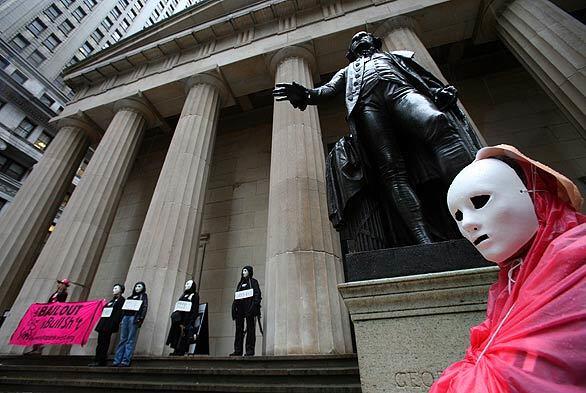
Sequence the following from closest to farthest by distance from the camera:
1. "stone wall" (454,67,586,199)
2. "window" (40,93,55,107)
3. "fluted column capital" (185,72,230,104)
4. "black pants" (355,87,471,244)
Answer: "black pants" (355,87,471,244), "stone wall" (454,67,586,199), "fluted column capital" (185,72,230,104), "window" (40,93,55,107)

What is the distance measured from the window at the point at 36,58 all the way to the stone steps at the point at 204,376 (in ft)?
118

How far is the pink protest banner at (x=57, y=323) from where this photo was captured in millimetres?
6434

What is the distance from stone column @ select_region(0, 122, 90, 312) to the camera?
9805 millimetres

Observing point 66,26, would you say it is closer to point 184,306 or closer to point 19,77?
point 19,77

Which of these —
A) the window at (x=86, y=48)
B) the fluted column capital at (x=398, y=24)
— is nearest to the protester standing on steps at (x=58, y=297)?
the fluted column capital at (x=398, y=24)

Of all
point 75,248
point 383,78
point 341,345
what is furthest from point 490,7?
point 75,248

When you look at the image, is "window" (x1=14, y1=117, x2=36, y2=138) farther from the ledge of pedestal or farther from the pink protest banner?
the ledge of pedestal

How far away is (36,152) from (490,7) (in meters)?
33.4

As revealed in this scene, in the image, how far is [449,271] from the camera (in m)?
2.05

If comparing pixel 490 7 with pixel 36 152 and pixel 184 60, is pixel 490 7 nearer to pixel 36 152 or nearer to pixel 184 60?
pixel 184 60

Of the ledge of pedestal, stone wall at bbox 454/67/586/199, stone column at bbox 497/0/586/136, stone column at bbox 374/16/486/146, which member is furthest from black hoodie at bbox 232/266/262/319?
stone wall at bbox 454/67/586/199

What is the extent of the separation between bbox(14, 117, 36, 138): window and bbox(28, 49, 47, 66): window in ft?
25.7

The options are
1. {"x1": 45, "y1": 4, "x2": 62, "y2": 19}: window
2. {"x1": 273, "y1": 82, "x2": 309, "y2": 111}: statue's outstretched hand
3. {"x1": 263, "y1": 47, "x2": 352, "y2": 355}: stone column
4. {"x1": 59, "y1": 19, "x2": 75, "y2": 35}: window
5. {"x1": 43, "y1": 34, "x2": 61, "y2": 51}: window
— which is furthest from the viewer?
{"x1": 59, "y1": 19, "x2": 75, "y2": 35}: window

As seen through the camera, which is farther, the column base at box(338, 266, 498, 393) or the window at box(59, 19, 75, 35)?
the window at box(59, 19, 75, 35)
